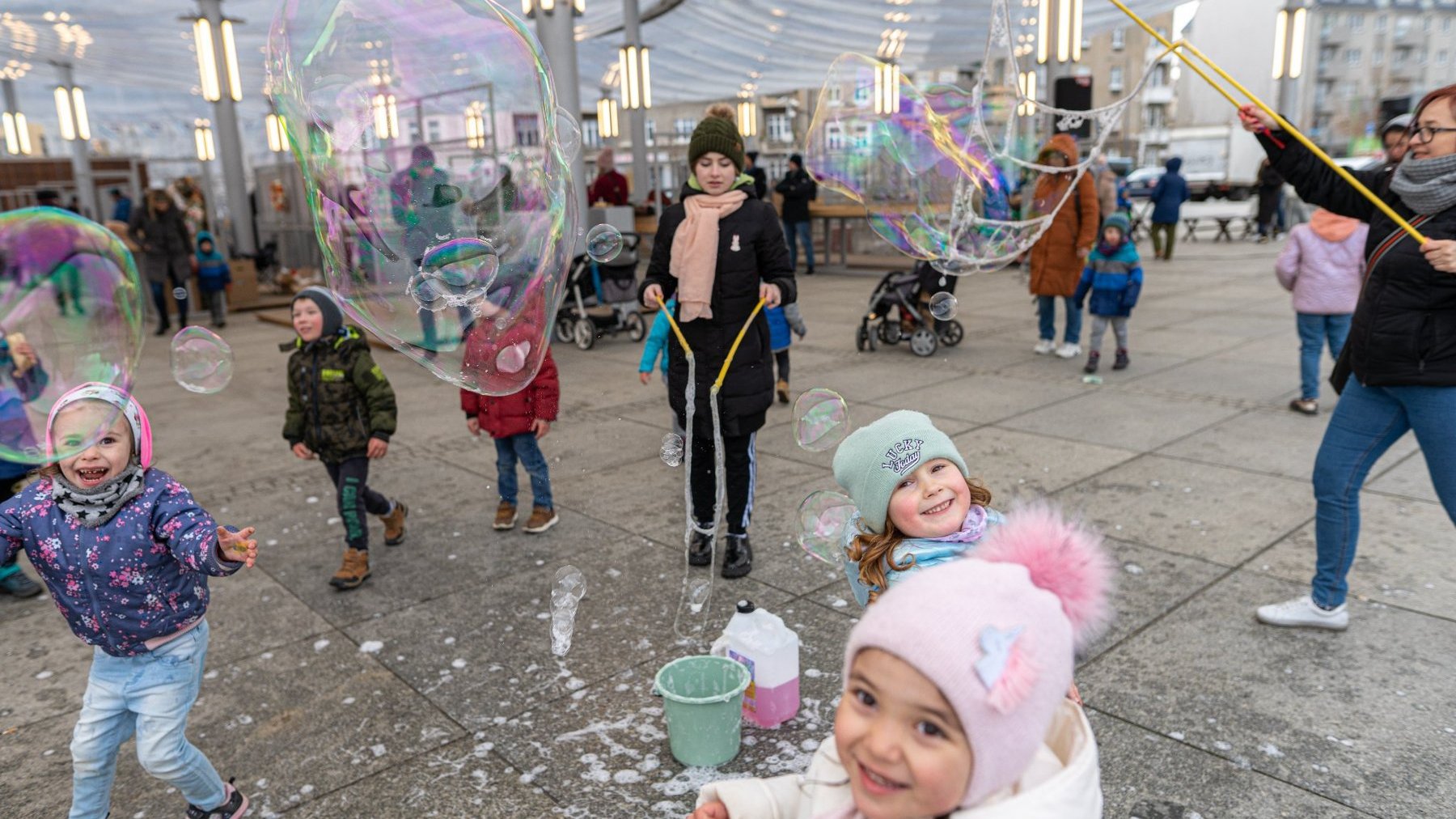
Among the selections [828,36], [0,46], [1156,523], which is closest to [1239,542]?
[1156,523]

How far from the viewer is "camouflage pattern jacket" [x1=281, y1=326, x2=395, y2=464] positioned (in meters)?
4.42

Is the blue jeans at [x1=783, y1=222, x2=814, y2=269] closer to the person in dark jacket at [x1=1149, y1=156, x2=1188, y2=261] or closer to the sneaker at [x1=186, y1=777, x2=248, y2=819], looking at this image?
the person in dark jacket at [x1=1149, y1=156, x2=1188, y2=261]

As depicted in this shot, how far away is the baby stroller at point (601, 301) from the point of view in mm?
10492

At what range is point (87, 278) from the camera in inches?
141

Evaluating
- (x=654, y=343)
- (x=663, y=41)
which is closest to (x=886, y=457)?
(x=654, y=343)

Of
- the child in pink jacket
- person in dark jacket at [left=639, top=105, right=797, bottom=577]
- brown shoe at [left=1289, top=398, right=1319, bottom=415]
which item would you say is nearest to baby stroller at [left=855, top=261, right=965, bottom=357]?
the child in pink jacket

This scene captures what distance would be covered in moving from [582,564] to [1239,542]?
3.10 m

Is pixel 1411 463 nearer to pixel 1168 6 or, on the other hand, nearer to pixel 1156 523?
pixel 1156 523

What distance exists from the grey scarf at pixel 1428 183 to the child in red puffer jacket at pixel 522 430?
140 inches

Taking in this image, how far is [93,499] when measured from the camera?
100 inches

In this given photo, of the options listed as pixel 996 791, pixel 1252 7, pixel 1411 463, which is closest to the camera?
pixel 996 791

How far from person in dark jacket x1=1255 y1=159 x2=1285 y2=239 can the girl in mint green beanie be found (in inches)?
814

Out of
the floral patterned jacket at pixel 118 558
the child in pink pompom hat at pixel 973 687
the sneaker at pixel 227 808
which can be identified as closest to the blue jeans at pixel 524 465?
the sneaker at pixel 227 808

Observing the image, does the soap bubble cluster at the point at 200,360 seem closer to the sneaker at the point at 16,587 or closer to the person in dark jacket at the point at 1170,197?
the sneaker at the point at 16,587
